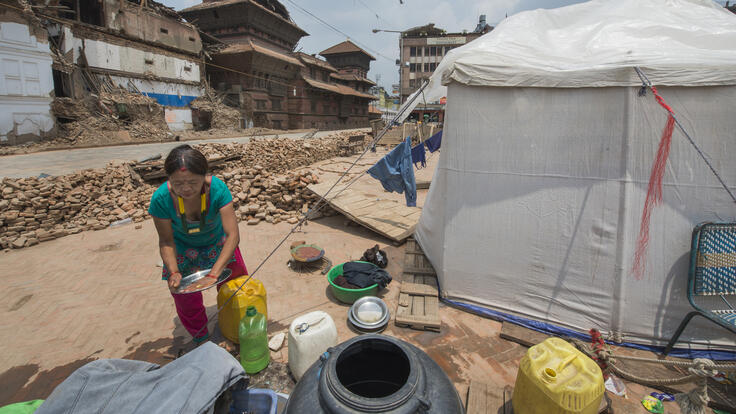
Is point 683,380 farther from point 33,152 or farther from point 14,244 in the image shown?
point 33,152

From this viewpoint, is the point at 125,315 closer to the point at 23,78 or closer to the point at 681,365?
the point at 681,365

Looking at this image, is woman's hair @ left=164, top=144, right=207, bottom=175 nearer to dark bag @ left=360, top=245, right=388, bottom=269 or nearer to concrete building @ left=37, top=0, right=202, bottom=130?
dark bag @ left=360, top=245, right=388, bottom=269

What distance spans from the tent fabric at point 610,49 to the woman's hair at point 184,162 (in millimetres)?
2682

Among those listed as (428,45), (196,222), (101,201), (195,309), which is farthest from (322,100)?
(195,309)

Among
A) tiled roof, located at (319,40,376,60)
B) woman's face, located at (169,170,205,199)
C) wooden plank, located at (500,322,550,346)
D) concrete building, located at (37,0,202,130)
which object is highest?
tiled roof, located at (319,40,376,60)

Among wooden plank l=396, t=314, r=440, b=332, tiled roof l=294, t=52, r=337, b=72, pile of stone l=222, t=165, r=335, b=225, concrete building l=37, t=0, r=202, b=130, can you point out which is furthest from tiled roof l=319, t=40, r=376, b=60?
wooden plank l=396, t=314, r=440, b=332

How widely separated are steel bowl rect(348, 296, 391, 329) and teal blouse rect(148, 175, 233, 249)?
167 cm

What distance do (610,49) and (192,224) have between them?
14.0 ft

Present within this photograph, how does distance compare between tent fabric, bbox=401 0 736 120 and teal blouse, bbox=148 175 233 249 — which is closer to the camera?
teal blouse, bbox=148 175 233 249

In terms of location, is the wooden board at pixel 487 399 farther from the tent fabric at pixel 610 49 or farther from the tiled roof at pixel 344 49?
the tiled roof at pixel 344 49

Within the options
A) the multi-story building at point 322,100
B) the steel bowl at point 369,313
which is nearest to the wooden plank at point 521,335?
the steel bowl at point 369,313

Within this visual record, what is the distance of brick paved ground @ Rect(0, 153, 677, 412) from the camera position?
2.88 meters

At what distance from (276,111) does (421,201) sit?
24032 mm

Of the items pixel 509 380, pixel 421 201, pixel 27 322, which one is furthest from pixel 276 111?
pixel 509 380
